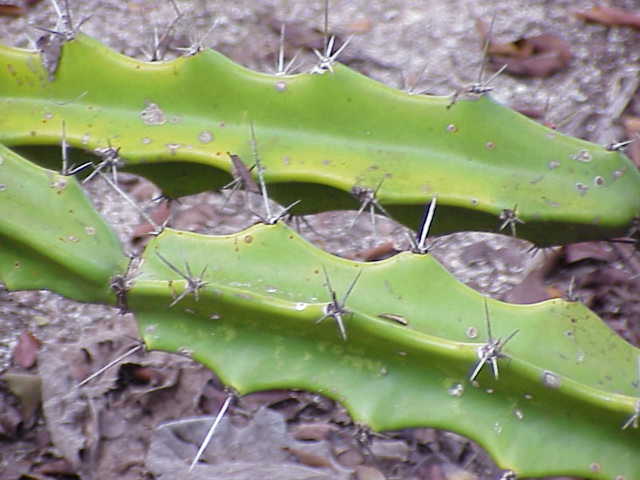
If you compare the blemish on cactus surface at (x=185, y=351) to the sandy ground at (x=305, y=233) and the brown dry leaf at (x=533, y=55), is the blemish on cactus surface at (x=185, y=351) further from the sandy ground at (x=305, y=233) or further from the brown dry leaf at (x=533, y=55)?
the brown dry leaf at (x=533, y=55)

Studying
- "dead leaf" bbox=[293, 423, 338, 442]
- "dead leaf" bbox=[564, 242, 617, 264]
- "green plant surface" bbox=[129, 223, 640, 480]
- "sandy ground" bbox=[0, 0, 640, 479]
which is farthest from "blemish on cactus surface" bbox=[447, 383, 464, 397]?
"dead leaf" bbox=[564, 242, 617, 264]

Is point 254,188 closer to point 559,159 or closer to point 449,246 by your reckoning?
point 559,159

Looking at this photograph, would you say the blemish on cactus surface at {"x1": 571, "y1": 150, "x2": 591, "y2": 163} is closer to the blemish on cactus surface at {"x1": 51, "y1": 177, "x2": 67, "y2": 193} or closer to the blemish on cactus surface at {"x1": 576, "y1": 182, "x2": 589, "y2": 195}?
the blemish on cactus surface at {"x1": 576, "y1": 182, "x2": 589, "y2": 195}

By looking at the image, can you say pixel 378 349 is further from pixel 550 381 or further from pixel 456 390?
pixel 550 381

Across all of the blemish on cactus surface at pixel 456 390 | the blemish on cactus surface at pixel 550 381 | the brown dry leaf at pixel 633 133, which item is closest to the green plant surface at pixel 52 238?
the blemish on cactus surface at pixel 456 390

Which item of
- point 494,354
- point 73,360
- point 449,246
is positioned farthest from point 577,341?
point 73,360
